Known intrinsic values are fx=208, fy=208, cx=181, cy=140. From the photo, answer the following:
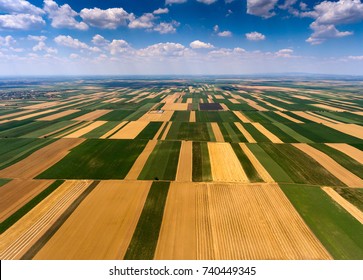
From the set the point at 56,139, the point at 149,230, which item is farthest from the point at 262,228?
the point at 56,139

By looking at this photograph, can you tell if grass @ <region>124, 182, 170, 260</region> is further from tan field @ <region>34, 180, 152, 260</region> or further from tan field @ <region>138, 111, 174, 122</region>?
tan field @ <region>138, 111, 174, 122</region>

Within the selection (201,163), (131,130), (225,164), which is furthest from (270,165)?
(131,130)

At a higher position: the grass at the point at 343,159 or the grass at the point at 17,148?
the grass at the point at 17,148

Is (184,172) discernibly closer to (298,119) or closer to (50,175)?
(50,175)

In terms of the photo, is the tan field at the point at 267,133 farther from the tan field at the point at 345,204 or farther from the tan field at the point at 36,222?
the tan field at the point at 36,222

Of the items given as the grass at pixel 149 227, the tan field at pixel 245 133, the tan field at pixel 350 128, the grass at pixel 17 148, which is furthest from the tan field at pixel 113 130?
the tan field at pixel 350 128

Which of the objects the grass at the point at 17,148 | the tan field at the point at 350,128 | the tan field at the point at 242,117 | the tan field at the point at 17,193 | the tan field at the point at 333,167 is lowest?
the tan field at the point at 17,193

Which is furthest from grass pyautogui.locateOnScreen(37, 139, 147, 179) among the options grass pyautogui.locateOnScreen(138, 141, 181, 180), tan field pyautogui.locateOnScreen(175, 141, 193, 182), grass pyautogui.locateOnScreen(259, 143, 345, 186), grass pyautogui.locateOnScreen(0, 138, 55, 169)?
grass pyautogui.locateOnScreen(259, 143, 345, 186)
